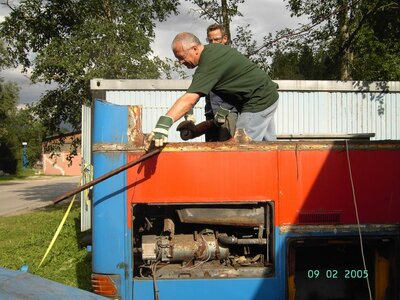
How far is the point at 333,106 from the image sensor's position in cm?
1009

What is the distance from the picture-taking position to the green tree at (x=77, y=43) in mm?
11544

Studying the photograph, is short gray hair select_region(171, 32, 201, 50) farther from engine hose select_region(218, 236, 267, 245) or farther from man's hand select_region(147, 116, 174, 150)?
engine hose select_region(218, 236, 267, 245)

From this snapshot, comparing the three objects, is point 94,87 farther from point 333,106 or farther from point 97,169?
point 97,169

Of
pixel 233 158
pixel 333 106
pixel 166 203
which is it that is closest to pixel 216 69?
pixel 233 158

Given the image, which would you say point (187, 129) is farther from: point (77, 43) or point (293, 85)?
point (77, 43)

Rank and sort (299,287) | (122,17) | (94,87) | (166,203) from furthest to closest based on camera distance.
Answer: (122,17) < (94,87) < (299,287) < (166,203)

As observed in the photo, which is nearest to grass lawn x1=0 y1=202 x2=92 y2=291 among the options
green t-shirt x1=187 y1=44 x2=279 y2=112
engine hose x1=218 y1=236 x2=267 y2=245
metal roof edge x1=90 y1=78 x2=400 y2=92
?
engine hose x1=218 y1=236 x2=267 y2=245

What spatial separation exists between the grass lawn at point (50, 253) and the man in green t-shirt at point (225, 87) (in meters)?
3.05

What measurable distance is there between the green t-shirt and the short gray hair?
0.09 m

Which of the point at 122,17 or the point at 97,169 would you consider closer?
the point at 97,169

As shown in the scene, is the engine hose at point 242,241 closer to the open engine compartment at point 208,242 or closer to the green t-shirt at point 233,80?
the open engine compartment at point 208,242

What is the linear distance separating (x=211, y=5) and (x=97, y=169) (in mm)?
10735

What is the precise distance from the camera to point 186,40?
10.3 ft
